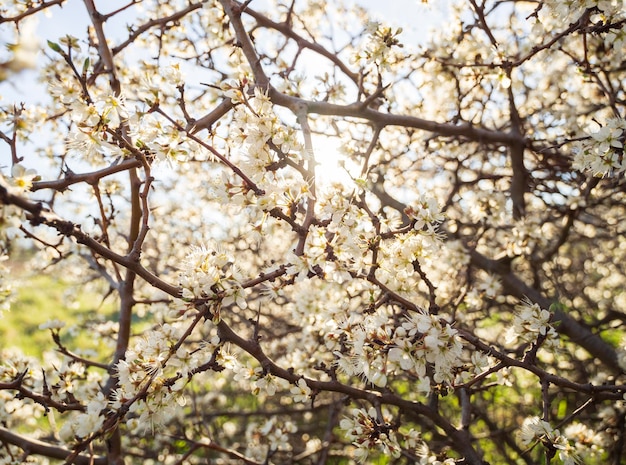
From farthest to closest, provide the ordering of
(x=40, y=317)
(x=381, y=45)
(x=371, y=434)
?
(x=40, y=317) < (x=381, y=45) < (x=371, y=434)

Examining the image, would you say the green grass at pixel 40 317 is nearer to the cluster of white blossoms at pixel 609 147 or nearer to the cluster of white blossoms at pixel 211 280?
the cluster of white blossoms at pixel 211 280

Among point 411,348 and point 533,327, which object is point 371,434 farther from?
point 533,327

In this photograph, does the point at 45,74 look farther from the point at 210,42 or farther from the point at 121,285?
the point at 121,285

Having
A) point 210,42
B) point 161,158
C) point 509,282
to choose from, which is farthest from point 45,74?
point 509,282

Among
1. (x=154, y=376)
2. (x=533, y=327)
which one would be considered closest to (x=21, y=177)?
(x=154, y=376)

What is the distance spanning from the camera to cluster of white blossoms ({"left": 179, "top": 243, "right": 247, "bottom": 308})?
1471 millimetres

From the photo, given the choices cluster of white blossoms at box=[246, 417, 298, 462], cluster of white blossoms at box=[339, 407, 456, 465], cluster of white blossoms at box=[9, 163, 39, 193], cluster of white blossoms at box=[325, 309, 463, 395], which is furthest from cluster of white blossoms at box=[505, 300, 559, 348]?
cluster of white blossoms at box=[9, 163, 39, 193]

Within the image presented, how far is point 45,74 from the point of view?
315 centimetres

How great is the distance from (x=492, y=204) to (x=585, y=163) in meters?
1.47

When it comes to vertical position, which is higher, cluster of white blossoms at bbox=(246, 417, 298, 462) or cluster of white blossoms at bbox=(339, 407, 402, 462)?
cluster of white blossoms at bbox=(246, 417, 298, 462)

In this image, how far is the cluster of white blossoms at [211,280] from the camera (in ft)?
4.83

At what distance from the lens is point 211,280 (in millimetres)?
1482

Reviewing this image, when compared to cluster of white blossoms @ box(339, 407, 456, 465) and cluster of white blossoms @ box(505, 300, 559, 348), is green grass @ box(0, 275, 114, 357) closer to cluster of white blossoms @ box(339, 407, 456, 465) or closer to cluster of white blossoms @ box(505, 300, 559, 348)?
cluster of white blossoms @ box(339, 407, 456, 465)

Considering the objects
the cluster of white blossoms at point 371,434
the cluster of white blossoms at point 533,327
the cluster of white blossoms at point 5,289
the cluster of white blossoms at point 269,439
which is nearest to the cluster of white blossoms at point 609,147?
the cluster of white blossoms at point 533,327
